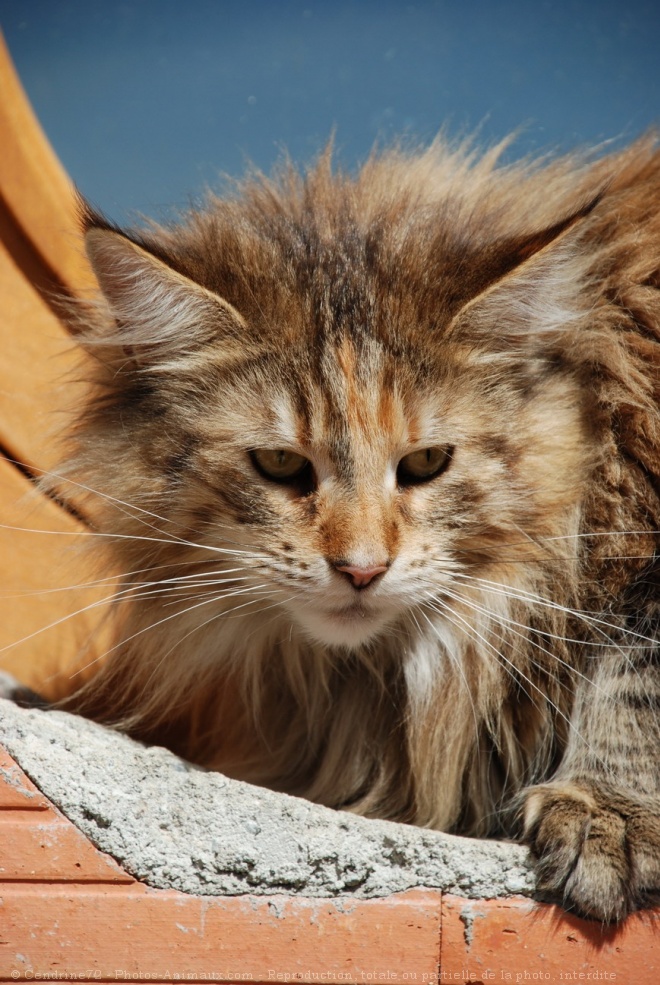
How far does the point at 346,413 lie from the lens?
1.37 m

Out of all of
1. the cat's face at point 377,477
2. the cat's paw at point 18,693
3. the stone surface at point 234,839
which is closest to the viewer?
the stone surface at point 234,839

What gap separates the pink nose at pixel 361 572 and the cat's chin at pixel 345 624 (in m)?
0.06

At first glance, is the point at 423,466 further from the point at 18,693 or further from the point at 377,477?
the point at 18,693

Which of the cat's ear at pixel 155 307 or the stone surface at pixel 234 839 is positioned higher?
the cat's ear at pixel 155 307

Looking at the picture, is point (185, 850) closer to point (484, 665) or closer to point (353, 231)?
point (484, 665)

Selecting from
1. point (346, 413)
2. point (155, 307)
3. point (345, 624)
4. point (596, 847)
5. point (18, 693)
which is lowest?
point (596, 847)

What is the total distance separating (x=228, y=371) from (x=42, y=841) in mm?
706

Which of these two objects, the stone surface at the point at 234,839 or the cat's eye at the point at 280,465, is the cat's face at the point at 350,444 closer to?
the cat's eye at the point at 280,465

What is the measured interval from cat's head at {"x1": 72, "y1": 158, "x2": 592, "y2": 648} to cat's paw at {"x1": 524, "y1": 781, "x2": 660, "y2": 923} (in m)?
0.32

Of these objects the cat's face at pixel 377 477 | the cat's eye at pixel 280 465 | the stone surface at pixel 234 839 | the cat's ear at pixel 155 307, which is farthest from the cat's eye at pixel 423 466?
the stone surface at pixel 234 839

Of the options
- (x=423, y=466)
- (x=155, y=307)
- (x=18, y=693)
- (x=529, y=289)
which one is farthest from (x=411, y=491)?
(x=18, y=693)

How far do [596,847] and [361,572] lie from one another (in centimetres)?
49

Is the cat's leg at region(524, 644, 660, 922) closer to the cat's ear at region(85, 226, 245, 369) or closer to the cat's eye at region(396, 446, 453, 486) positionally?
the cat's eye at region(396, 446, 453, 486)

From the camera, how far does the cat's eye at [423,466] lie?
1.41 m
